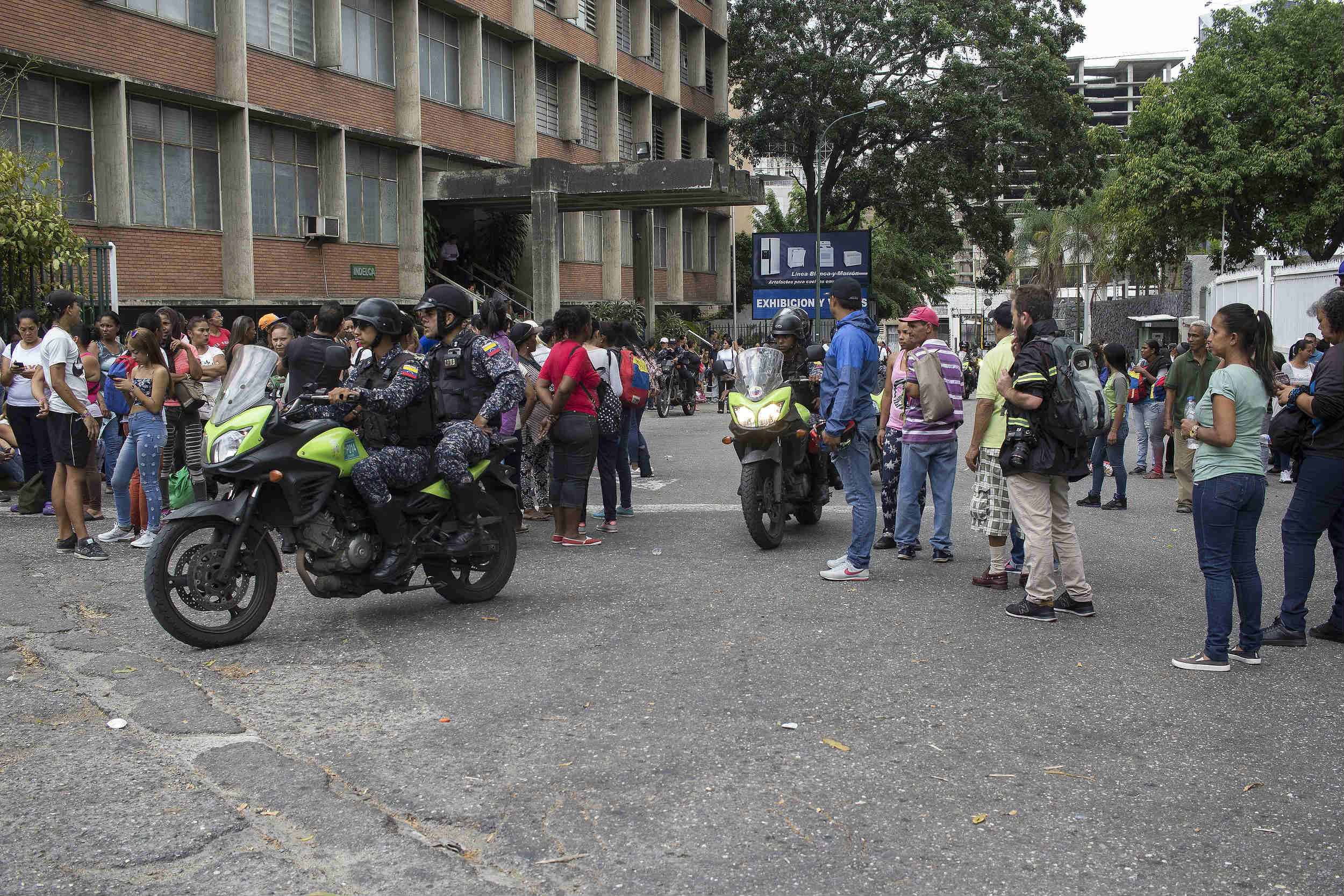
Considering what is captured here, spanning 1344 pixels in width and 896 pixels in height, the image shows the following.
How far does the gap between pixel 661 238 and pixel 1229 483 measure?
38.6 m

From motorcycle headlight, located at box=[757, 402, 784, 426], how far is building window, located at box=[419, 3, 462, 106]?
22541 mm

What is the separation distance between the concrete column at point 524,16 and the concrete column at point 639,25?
727cm

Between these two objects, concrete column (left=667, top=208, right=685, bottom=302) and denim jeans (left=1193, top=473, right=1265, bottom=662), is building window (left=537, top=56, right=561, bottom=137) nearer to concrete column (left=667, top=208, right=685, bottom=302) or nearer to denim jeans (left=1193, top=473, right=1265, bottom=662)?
concrete column (left=667, top=208, right=685, bottom=302)

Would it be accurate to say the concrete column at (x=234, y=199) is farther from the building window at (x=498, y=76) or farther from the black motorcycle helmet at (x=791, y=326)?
the black motorcycle helmet at (x=791, y=326)

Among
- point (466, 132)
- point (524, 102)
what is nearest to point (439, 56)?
point (466, 132)

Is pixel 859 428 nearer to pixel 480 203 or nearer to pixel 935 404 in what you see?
pixel 935 404

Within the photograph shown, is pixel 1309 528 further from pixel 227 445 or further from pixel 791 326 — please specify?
pixel 227 445

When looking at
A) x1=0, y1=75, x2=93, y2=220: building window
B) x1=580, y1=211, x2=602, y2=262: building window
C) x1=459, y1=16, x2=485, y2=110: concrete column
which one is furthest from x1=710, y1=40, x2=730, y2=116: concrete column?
x1=0, y1=75, x2=93, y2=220: building window

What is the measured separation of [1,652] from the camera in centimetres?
600

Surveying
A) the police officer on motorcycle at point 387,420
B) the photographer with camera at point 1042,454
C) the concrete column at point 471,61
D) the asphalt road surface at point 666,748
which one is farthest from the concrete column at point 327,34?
the photographer with camera at point 1042,454

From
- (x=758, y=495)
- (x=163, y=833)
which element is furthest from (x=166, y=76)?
(x=163, y=833)

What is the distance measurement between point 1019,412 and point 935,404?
150cm

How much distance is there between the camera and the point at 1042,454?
21.6ft

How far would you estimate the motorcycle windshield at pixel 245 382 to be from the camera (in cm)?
605
